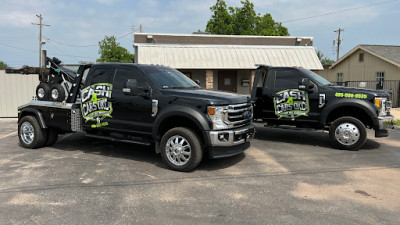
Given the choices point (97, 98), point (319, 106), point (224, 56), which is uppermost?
point (224, 56)

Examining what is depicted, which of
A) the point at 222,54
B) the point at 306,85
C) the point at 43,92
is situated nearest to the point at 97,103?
the point at 43,92

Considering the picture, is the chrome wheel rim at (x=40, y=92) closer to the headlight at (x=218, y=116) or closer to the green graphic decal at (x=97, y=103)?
the green graphic decal at (x=97, y=103)

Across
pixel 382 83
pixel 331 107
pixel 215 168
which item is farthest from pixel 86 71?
pixel 382 83

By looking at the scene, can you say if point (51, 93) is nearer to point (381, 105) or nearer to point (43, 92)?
point (43, 92)

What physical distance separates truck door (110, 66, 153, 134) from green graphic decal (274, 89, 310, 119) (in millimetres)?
3704

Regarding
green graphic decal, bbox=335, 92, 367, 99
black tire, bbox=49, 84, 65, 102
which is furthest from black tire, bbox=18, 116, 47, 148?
green graphic decal, bbox=335, 92, 367, 99

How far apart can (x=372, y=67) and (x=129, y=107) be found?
2523cm

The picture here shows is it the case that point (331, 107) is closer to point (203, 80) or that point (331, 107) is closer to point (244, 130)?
point (244, 130)

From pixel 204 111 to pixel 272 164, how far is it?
1841mm

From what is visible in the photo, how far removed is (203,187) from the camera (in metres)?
4.64

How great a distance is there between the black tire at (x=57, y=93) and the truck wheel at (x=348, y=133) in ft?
20.9

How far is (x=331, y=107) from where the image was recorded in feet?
23.5

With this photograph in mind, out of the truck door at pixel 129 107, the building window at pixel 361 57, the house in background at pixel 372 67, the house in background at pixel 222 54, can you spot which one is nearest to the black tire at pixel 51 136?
the truck door at pixel 129 107

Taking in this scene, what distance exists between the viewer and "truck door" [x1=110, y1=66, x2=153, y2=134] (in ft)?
18.9
